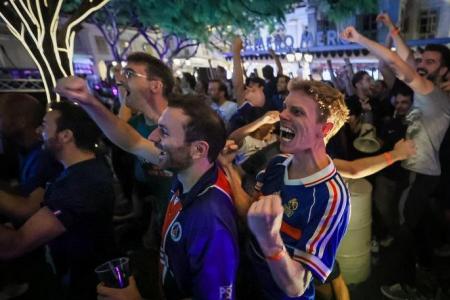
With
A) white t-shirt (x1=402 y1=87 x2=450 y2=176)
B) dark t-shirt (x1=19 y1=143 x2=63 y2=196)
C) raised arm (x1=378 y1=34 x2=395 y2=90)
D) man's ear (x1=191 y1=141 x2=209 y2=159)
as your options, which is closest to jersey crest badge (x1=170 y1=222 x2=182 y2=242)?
man's ear (x1=191 y1=141 x2=209 y2=159)

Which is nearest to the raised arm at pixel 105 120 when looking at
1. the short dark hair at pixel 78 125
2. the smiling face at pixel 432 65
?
the short dark hair at pixel 78 125

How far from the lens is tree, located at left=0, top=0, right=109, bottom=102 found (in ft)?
14.3

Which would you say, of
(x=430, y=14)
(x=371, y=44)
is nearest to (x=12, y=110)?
(x=371, y=44)

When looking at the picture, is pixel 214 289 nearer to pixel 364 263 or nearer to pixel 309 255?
pixel 309 255

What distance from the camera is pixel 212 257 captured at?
4.75ft

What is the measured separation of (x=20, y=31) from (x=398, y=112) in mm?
5419

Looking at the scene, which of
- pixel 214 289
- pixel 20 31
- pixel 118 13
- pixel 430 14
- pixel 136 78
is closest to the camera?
pixel 214 289

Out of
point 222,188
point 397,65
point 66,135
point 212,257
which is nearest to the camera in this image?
point 212,257

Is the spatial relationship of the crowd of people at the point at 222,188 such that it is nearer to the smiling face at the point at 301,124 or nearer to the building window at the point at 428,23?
the smiling face at the point at 301,124

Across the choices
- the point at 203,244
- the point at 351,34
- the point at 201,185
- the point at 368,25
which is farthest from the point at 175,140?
the point at 368,25

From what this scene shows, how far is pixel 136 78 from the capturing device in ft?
9.32

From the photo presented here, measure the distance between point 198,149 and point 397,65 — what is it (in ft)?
7.00

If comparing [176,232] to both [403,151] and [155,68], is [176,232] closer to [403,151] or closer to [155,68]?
[155,68]

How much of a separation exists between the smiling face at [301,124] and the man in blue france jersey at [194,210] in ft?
1.42
